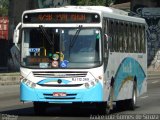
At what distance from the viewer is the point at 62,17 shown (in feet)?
63.6

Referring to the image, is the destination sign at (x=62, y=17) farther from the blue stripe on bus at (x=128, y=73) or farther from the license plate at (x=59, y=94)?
the blue stripe on bus at (x=128, y=73)

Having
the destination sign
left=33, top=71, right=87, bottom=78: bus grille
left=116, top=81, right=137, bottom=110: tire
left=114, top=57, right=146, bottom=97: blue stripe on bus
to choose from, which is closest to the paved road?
left=116, top=81, right=137, bottom=110: tire

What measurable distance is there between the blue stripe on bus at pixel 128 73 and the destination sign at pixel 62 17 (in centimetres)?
228

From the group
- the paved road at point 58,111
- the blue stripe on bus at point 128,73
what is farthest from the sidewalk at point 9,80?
the blue stripe on bus at point 128,73

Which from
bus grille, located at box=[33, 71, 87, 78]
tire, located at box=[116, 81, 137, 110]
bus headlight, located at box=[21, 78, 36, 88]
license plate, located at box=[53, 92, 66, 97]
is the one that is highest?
bus grille, located at box=[33, 71, 87, 78]

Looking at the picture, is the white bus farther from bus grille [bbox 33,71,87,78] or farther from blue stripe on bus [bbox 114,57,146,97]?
blue stripe on bus [bbox 114,57,146,97]

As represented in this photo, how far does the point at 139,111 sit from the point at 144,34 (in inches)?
139

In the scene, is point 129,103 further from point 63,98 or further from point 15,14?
point 15,14

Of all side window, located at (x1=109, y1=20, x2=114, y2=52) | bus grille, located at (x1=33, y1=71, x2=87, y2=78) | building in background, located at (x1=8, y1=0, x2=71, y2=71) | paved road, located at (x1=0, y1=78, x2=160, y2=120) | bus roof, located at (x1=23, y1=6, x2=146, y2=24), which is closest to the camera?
bus grille, located at (x1=33, y1=71, x2=87, y2=78)

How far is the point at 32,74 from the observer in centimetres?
1916

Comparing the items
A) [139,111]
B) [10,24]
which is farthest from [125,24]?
[10,24]

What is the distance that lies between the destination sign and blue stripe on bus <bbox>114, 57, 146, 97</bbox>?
7.50ft

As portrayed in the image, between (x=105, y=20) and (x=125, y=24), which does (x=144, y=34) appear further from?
(x=105, y=20)

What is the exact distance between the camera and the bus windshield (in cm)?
1900
